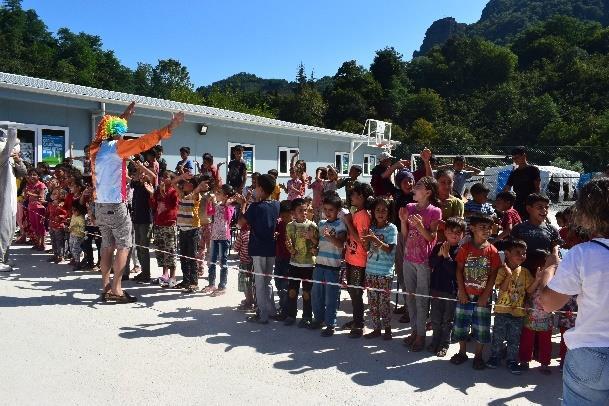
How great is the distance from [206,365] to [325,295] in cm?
160

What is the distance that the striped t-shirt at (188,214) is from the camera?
7512 mm

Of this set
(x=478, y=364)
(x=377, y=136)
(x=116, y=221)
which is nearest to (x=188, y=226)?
(x=116, y=221)

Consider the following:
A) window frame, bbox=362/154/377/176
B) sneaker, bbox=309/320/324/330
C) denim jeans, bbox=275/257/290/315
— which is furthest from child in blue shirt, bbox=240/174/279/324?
window frame, bbox=362/154/377/176

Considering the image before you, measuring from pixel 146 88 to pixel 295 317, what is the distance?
3540 inches

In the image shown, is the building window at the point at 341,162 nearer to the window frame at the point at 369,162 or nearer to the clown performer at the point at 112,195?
the window frame at the point at 369,162

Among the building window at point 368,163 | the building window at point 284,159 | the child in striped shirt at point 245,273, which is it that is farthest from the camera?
the building window at point 368,163

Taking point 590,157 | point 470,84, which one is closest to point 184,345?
point 590,157

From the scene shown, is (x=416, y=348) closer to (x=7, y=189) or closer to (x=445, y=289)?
(x=445, y=289)

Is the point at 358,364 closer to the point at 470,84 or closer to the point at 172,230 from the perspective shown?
the point at 172,230

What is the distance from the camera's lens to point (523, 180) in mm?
7359

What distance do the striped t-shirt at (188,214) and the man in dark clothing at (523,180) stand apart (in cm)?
429

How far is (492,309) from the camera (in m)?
5.38

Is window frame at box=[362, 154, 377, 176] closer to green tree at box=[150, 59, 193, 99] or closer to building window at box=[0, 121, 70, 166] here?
building window at box=[0, 121, 70, 166]

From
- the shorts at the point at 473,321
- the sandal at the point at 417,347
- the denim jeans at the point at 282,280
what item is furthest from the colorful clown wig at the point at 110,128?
the shorts at the point at 473,321
